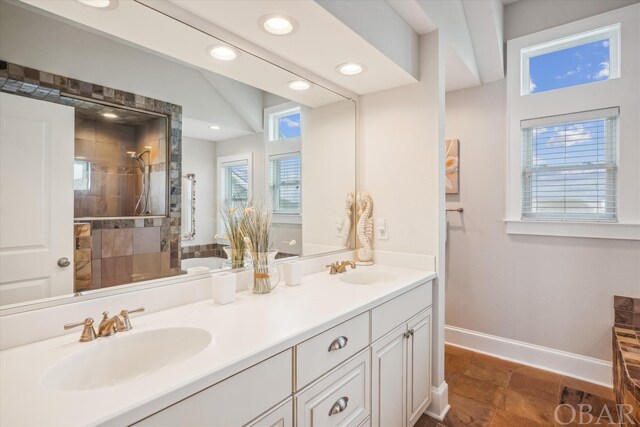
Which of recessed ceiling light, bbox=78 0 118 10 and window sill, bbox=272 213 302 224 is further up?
recessed ceiling light, bbox=78 0 118 10

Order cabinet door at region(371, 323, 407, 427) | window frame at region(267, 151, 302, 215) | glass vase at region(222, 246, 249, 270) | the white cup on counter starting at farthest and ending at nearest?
window frame at region(267, 151, 302, 215) → glass vase at region(222, 246, 249, 270) → cabinet door at region(371, 323, 407, 427) → the white cup on counter

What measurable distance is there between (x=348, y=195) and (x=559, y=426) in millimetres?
1874

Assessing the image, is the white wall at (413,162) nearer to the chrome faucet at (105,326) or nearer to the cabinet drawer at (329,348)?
the cabinet drawer at (329,348)

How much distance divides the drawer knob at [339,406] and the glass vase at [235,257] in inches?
29.3

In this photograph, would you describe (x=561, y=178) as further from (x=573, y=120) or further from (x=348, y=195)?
(x=348, y=195)

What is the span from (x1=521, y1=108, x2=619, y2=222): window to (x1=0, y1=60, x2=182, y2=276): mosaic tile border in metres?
2.57

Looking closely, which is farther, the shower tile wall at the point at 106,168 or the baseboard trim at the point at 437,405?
the baseboard trim at the point at 437,405

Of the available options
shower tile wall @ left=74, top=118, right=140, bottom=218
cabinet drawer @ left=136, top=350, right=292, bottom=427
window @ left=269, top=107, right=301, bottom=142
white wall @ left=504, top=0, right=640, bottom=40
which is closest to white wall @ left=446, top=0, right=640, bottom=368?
white wall @ left=504, top=0, right=640, bottom=40

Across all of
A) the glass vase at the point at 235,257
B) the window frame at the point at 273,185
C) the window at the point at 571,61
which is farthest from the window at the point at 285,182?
the window at the point at 571,61

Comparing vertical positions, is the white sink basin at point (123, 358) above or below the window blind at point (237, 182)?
below

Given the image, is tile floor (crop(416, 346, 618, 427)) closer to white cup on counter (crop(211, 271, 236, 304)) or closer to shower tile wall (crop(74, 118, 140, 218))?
white cup on counter (crop(211, 271, 236, 304))

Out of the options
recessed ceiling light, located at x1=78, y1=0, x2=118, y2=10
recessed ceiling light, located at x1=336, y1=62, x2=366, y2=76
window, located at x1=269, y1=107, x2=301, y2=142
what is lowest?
window, located at x1=269, y1=107, x2=301, y2=142

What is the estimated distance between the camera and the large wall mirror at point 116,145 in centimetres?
100

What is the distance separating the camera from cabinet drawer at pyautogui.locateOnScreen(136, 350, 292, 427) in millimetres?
743
